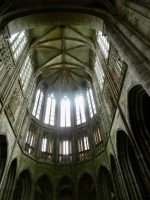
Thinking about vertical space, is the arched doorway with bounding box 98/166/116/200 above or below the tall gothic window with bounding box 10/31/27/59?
below

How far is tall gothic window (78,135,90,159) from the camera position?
16044mm

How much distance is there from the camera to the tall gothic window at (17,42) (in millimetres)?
12594

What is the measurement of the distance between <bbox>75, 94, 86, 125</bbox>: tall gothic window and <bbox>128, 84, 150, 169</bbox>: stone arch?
34.4 feet

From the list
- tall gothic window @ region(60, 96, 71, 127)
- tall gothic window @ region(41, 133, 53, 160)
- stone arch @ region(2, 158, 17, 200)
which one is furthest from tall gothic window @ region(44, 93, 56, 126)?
stone arch @ region(2, 158, 17, 200)

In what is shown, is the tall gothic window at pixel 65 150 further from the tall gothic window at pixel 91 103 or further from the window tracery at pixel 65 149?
the tall gothic window at pixel 91 103

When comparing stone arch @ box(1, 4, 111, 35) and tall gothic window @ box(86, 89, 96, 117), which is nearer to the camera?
stone arch @ box(1, 4, 111, 35)

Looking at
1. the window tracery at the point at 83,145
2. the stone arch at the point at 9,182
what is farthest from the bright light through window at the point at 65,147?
the stone arch at the point at 9,182

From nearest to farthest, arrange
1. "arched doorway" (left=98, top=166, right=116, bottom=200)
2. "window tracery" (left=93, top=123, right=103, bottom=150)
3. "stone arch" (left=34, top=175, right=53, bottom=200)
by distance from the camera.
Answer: "arched doorway" (left=98, top=166, right=116, bottom=200) < "stone arch" (left=34, top=175, right=53, bottom=200) < "window tracery" (left=93, top=123, right=103, bottom=150)

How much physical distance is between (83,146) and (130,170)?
7084mm

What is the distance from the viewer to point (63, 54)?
1956 centimetres

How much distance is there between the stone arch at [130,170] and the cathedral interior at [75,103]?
0.06 meters

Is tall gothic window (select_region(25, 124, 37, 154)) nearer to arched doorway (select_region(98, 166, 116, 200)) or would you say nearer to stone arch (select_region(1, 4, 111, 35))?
arched doorway (select_region(98, 166, 116, 200))

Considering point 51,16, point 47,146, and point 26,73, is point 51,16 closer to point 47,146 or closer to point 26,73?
point 26,73

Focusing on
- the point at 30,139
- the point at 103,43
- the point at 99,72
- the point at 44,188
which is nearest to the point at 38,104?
the point at 30,139
